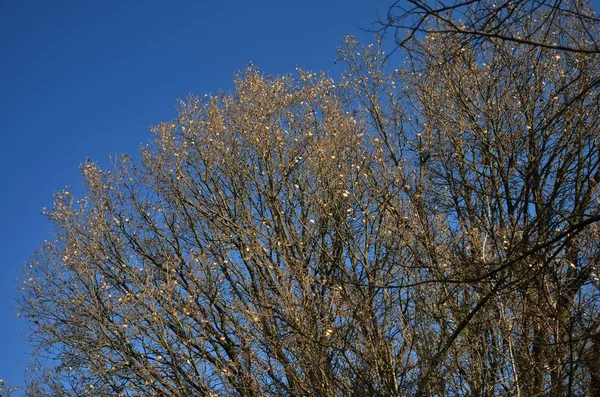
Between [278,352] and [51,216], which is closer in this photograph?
[278,352]

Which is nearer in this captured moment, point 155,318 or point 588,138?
point 588,138

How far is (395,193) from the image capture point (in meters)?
10.5

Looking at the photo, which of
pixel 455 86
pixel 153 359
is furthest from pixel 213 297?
pixel 455 86

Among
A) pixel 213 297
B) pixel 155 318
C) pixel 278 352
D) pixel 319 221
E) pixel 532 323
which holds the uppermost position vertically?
pixel 319 221

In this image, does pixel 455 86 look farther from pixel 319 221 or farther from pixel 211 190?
pixel 211 190

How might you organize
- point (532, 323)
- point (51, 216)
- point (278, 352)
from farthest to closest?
point (51, 216) → point (278, 352) → point (532, 323)

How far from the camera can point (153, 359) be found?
38.8 feet

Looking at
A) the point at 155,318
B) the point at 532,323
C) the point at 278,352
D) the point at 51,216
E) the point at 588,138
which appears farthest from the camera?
the point at 51,216

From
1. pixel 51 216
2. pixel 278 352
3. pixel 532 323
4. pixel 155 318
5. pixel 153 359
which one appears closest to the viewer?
pixel 532 323

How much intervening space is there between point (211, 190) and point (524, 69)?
21.2 ft

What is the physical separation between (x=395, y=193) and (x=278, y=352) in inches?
115

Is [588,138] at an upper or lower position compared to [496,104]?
lower

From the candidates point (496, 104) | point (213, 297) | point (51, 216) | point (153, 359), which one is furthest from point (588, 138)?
point (51, 216)

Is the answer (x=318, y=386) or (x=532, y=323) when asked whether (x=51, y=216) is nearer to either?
(x=318, y=386)
